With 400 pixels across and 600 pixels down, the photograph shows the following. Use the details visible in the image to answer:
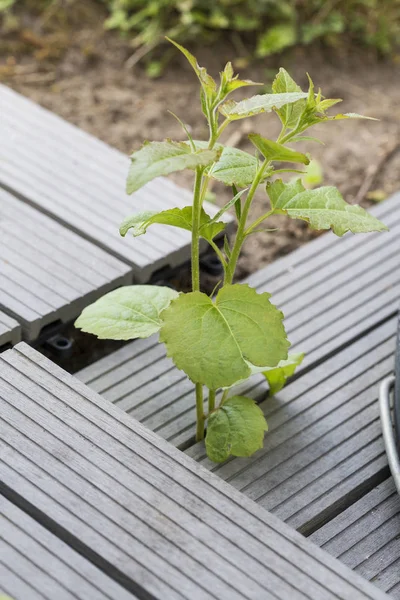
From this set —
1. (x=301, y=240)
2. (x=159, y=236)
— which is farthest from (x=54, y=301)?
(x=301, y=240)

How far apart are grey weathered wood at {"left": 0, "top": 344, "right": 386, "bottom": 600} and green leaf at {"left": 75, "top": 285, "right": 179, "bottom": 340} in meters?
0.14

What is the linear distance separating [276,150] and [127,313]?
1.77 feet

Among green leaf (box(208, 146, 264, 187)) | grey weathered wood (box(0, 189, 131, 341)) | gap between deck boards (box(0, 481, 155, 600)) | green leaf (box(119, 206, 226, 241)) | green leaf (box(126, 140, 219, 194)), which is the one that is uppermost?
green leaf (box(126, 140, 219, 194))

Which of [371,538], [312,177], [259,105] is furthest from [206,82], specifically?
[312,177]

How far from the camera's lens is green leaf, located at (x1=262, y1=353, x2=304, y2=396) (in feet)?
7.79

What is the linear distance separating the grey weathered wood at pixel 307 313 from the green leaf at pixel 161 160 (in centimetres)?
80

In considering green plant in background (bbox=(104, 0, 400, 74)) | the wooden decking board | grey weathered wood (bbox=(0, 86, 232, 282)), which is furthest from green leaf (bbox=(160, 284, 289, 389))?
green plant in background (bbox=(104, 0, 400, 74))

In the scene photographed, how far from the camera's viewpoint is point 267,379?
7.90 ft

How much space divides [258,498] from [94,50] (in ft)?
8.99

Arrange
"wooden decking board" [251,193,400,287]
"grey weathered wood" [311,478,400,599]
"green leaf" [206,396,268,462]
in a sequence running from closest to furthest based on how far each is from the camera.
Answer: "grey weathered wood" [311,478,400,599] → "green leaf" [206,396,268,462] → "wooden decking board" [251,193,400,287]

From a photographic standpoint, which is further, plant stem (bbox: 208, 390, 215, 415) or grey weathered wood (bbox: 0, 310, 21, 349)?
grey weathered wood (bbox: 0, 310, 21, 349)

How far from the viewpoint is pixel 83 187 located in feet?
9.80

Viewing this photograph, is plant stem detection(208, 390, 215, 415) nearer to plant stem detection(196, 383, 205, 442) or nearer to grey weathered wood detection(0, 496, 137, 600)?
plant stem detection(196, 383, 205, 442)

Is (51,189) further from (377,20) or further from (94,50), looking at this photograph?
(377,20)
